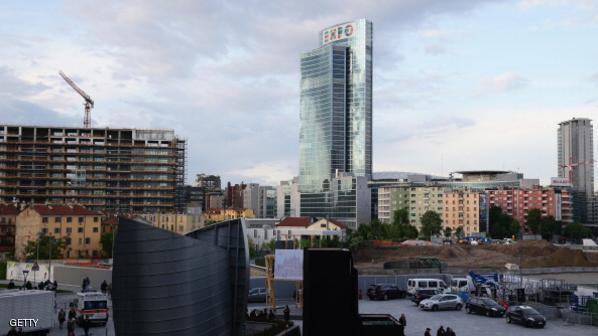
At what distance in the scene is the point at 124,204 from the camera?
142 meters

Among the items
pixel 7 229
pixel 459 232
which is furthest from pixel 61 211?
pixel 459 232

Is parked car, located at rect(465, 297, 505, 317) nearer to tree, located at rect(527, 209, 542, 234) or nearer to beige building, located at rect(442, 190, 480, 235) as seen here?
beige building, located at rect(442, 190, 480, 235)

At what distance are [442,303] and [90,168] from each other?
116 meters

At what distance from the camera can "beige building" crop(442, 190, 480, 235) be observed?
16349 cm

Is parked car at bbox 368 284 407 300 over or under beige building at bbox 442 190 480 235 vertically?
under

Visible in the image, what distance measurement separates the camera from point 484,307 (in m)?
40.3

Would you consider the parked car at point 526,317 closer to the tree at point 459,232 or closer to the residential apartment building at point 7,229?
the residential apartment building at point 7,229

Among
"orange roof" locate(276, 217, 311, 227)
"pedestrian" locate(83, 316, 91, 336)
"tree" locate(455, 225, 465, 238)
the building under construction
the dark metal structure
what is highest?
the building under construction

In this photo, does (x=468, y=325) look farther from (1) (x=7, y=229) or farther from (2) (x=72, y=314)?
(1) (x=7, y=229)

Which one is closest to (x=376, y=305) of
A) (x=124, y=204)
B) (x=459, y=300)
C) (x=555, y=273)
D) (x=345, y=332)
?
(x=459, y=300)

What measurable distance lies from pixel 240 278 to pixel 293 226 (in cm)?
11197

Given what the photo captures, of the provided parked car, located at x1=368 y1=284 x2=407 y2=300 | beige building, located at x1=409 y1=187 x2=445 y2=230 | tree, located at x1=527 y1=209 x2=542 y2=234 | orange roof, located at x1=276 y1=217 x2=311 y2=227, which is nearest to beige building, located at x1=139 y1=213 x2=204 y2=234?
orange roof, located at x1=276 y1=217 x2=311 y2=227

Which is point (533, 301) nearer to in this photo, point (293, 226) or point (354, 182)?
point (293, 226)

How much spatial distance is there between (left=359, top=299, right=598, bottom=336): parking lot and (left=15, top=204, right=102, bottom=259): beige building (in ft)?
220
